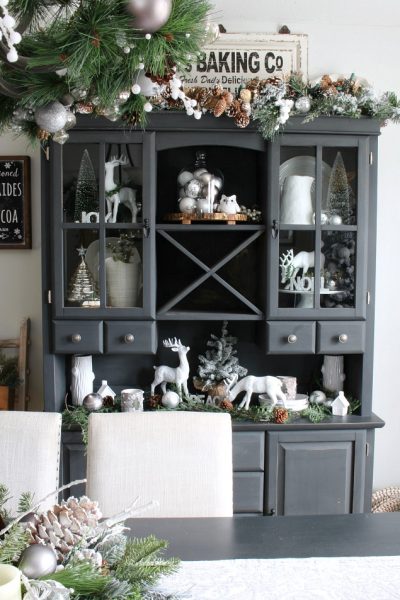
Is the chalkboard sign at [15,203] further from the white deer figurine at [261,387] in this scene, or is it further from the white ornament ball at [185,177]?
the white deer figurine at [261,387]

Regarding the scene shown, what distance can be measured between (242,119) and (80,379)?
1.18 meters

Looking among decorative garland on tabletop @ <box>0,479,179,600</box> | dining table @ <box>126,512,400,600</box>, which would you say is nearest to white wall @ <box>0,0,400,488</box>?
dining table @ <box>126,512,400,600</box>

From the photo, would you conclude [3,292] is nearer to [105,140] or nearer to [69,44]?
[105,140]

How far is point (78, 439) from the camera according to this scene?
2.14 m

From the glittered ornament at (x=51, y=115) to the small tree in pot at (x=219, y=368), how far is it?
5.04ft

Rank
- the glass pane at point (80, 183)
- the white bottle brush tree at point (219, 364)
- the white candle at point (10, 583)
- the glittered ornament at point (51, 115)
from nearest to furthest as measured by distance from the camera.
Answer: the white candle at point (10, 583), the glittered ornament at point (51, 115), the glass pane at point (80, 183), the white bottle brush tree at point (219, 364)

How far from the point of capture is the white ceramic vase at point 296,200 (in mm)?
2199

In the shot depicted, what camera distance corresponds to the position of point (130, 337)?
7.22 ft

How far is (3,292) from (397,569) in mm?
1986

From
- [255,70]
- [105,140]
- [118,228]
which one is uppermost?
[255,70]

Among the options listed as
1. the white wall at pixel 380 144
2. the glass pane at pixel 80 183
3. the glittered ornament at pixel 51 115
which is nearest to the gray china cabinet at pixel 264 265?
the glass pane at pixel 80 183

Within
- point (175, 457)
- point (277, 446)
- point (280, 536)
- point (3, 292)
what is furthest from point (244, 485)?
point (3, 292)

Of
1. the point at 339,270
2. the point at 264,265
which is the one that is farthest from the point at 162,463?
the point at 339,270

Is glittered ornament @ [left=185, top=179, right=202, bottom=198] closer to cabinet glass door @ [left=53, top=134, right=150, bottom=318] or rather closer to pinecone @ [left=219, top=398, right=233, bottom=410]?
cabinet glass door @ [left=53, top=134, right=150, bottom=318]
